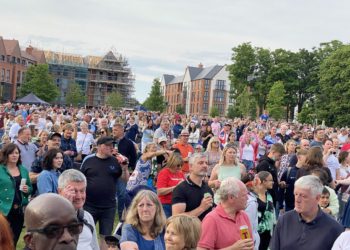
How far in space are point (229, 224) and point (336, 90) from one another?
51928 mm

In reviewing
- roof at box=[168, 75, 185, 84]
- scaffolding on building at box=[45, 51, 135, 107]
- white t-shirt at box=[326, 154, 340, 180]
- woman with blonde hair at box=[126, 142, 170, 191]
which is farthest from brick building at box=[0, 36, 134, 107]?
woman with blonde hair at box=[126, 142, 170, 191]

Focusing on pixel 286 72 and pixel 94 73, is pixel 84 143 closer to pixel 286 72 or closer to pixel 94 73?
pixel 286 72

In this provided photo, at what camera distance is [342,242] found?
13.5 ft

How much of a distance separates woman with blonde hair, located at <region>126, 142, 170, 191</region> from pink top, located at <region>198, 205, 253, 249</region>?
3485mm

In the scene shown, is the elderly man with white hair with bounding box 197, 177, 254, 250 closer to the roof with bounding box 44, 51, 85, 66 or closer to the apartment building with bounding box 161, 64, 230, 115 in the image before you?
the roof with bounding box 44, 51, 85, 66

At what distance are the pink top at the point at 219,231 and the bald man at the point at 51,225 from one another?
2616mm

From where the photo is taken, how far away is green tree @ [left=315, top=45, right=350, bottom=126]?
2047 inches

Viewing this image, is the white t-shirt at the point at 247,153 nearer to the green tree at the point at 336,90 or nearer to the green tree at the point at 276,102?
the green tree at the point at 336,90

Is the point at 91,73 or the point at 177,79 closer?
the point at 91,73

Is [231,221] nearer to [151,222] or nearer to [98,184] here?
[151,222]

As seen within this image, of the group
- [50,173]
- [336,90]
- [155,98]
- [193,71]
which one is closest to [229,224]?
[50,173]

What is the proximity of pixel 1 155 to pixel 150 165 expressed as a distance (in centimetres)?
284

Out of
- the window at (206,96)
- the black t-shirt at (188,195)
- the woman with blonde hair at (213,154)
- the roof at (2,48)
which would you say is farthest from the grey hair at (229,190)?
the window at (206,96)

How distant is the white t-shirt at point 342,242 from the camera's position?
408cm
